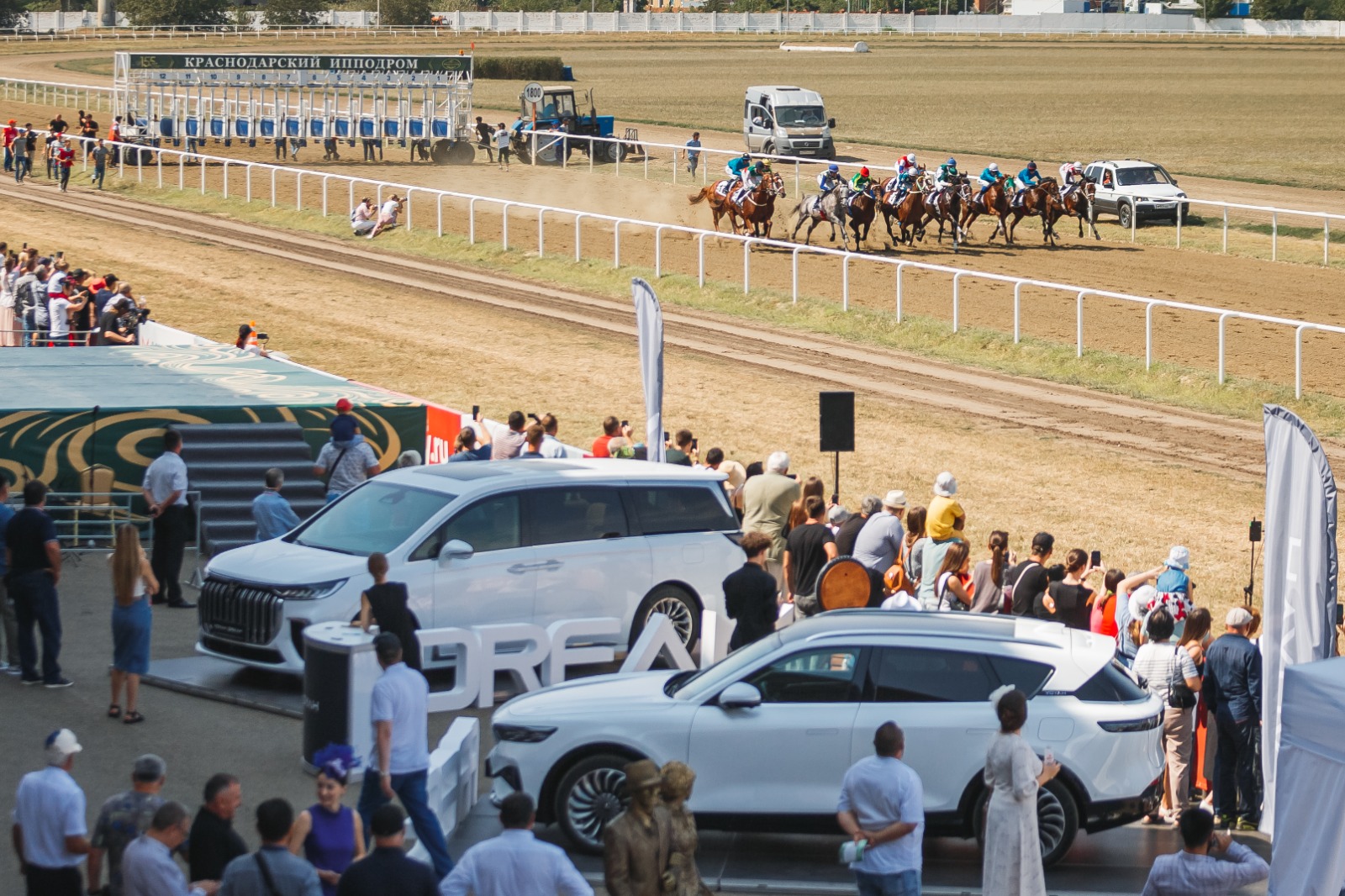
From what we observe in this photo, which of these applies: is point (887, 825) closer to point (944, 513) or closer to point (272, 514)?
point (944, 513)

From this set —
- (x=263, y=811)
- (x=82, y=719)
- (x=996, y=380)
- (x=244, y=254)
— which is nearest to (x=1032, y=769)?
(x=263, y=811)

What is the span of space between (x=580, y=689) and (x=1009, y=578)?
12.1 ft

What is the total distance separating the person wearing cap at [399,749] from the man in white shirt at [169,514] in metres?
5.67

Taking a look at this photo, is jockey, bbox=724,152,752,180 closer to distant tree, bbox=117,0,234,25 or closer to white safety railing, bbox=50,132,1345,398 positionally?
white safety railing, bbox=50,132,1345,398

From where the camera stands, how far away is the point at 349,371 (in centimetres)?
2408

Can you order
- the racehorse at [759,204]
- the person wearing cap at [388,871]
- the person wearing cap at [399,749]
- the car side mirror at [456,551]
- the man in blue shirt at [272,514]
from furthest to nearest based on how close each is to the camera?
the racehorse at [759,204] → the man in blue shirt at [272,514] → the car side mirror at [456,551] → the person wearing cap at [399,749] → the person wearing cap at [388,871]

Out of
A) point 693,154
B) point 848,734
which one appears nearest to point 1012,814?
point 848,734

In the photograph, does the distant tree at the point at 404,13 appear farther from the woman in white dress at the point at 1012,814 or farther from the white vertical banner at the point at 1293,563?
the woman in white dress at the point at 1012,814

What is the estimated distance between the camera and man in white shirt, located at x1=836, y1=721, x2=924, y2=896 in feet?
23.7

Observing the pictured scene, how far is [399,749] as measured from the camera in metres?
8.05

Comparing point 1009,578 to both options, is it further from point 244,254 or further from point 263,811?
point 244,254

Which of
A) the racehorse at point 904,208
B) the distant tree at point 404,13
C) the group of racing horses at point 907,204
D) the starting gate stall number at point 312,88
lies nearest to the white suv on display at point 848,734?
the group of racing horses at point 907,204

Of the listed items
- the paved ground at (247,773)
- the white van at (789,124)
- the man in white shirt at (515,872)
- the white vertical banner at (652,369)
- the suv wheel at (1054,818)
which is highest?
the white van at (789,124)

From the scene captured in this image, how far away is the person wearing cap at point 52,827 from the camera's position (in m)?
7.01
